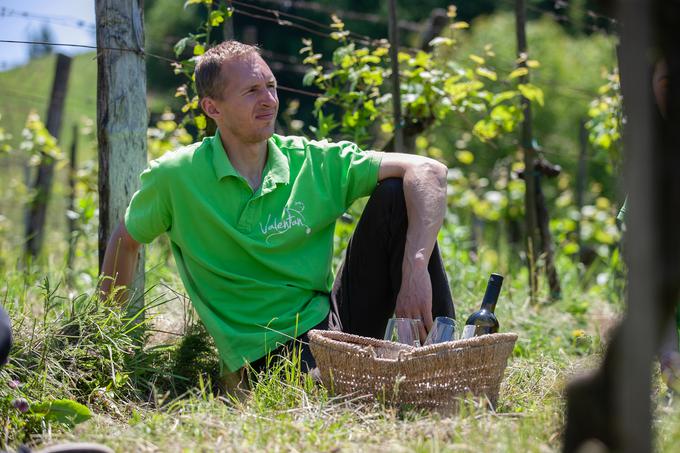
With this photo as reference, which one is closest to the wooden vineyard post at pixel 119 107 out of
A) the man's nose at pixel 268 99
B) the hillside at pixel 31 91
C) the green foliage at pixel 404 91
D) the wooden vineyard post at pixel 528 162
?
the man's nose at pixel 268 99

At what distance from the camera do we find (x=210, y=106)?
3584 millimetres

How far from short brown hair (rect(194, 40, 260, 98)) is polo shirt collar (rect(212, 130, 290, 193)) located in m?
0.17

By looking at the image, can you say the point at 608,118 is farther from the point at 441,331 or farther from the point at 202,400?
the point at 202,400

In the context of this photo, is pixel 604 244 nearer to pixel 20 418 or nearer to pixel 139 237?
pixel 139 237

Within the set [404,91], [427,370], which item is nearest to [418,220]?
[427,370]

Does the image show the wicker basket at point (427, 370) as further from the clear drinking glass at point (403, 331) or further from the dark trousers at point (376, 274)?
the dark trousers at point (376, 274)

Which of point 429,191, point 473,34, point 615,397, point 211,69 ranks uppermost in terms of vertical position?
point 473,34

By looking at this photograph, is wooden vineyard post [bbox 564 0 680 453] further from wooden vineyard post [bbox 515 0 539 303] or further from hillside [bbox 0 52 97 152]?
hillside [bbox 0 52 97 152]

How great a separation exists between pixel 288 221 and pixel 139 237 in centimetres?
57

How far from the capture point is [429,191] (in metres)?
3.38

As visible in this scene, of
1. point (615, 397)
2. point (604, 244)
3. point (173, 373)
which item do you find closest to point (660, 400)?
point (615, 397)

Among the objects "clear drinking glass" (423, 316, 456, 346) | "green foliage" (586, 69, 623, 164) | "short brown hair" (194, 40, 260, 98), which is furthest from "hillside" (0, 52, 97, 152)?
"clear drinking glass" (423, 316, 456, 346)

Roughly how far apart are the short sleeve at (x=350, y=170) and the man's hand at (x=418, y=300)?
0.44 metres

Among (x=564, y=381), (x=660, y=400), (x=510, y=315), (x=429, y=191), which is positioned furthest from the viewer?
(x=510, y=315)
